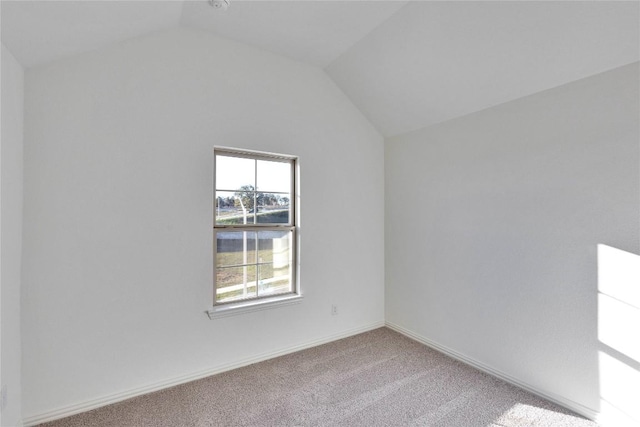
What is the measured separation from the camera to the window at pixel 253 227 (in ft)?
8.48

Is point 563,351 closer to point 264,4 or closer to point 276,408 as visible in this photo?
point 276,408

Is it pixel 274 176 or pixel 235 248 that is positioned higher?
pixel 274 176

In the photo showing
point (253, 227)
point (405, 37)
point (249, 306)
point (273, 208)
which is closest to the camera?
point (405, 37)

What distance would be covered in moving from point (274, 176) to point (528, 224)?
218cm

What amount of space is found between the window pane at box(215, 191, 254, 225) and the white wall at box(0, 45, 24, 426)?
1229 millimetres

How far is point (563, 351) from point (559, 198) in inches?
42.6

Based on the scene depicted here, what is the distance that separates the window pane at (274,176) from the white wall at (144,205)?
153 mm

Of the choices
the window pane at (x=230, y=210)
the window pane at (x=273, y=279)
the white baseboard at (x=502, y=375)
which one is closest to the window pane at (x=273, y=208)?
the window pane at (x=230, y=210)

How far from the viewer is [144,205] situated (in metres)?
2.19

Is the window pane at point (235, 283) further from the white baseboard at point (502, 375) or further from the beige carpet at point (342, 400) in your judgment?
the white baseboard at point (502, 375)

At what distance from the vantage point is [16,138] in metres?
1.74

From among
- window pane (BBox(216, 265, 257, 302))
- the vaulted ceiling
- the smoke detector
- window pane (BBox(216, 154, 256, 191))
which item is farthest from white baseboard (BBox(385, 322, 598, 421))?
the smoke detector

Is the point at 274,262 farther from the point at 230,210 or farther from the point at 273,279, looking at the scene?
the point at 230,210

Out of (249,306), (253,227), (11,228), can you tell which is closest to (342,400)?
(249,306)
